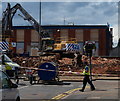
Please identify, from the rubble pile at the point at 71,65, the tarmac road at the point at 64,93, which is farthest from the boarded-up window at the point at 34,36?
the tarmac road at the point at 64,93

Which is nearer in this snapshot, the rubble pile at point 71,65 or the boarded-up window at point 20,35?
the rubble pile at point 71,65

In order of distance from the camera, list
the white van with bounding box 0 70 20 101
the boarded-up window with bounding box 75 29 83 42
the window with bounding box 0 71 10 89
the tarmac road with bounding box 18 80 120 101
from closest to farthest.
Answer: the white van with bounding box 0 70 20 101 < the window with bounding box 0 71 10 89 < the tarmac road with bounding box 18 80 120 101 < the boarded-up window with bounding box 75 29 83 42

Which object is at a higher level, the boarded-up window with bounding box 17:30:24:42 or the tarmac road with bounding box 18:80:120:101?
the boarded-up window with bounding box 17:30:24:42

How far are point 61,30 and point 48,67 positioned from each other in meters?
54.8

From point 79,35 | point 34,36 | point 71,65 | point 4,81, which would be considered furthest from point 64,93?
point 34,36

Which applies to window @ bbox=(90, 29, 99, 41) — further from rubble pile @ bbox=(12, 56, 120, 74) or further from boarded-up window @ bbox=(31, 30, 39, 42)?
rubble pile @ bbox=(12, 56, 120, 74)

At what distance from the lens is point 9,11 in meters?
47.7

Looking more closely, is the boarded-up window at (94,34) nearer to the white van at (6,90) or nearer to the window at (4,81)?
the white van at (6,90)

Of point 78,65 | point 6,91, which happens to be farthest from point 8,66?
point 78,65

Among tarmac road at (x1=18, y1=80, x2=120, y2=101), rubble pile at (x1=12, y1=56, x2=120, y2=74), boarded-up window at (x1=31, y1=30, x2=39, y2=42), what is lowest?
tarmac road at (x1=18, y1=80, x2=120, y2=101)

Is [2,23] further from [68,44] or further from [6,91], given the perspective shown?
[6,91]

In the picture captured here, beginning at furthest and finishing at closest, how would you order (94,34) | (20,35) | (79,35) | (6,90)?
(20,35)
(79,35)
(94,34)
(6,90)

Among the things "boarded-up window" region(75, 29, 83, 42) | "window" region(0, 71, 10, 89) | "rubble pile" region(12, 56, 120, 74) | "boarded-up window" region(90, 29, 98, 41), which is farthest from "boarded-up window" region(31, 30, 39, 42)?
"window" region(0, 71, 10, 89)

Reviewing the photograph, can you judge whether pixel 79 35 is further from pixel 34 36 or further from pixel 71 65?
pixel 71 65
